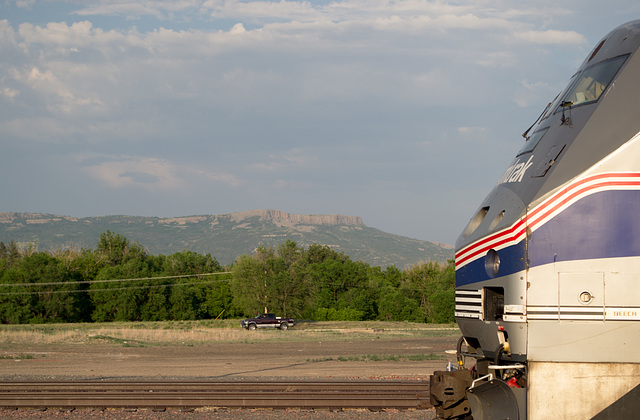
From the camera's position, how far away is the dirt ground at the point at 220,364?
12.4 m

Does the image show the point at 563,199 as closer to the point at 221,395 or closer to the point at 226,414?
the point at 226,414

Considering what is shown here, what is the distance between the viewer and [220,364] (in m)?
25.3

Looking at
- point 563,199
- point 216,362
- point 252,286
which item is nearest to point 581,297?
point 563,199

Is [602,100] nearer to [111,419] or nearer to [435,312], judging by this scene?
[111,419]

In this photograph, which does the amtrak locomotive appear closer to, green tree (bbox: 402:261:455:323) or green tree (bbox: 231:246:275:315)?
green tree (bbox: 231:246:275:315)

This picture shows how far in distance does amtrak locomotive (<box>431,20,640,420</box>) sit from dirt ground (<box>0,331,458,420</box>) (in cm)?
633

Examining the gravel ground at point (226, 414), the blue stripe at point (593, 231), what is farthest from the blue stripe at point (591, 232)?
the gravel ground at point (226, 414)

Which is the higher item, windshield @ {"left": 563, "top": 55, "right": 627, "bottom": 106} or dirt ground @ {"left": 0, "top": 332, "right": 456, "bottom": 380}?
windshield @ {"left": 563, "top": 55, "right": 627, "bottom": 106}

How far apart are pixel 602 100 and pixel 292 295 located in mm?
66683

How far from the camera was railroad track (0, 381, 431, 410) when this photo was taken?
1291 cm

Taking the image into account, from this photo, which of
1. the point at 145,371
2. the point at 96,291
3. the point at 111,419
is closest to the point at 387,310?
the point at 96,291

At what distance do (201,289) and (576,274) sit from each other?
316ft

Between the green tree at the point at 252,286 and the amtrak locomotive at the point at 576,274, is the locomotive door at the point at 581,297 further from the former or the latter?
the green tree at the point at 252,286

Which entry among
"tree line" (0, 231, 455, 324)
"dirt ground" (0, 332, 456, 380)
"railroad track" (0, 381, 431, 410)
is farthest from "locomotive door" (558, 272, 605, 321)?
"tree line" (0, 231, 455, 324)
